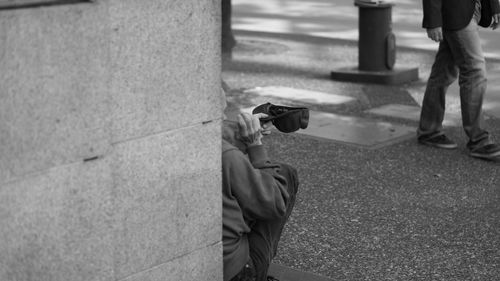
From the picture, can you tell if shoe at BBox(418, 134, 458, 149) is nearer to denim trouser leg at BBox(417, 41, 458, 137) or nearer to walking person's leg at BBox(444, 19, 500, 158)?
denim trouser leg at BBox(417, 41, 458, 137)

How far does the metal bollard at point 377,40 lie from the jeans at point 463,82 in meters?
2.62

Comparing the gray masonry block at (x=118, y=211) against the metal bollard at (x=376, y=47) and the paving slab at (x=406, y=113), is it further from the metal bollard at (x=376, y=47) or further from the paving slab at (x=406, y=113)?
the metal bollard at (x=376, y=47)

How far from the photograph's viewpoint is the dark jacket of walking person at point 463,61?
702cm

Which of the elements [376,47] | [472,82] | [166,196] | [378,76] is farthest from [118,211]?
[376,47]

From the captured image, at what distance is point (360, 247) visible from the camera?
5391 millimetres

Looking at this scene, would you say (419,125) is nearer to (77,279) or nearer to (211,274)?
(211,274)

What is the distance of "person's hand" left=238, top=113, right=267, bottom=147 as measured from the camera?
429 cm

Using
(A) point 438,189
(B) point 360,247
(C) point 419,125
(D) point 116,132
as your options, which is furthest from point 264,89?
(D) point 116,132

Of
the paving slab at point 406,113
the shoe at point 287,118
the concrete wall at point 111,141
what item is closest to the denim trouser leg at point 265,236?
the shoe at point 287,118

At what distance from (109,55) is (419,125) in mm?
4460

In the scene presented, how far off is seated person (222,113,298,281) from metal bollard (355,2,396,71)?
5760mm

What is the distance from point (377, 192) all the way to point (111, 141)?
10.0ft

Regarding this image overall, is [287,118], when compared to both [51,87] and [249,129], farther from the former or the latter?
[51,87]

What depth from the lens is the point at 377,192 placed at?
634cm
